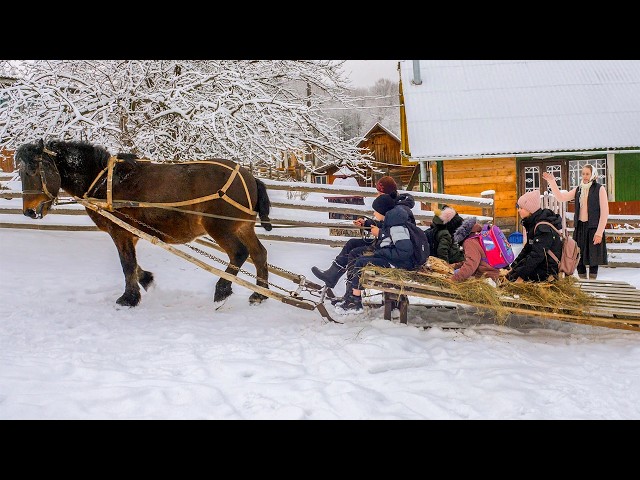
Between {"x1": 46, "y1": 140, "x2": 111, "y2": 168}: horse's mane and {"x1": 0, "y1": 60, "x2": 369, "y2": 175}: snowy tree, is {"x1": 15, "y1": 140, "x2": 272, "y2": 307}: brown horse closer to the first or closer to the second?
{"x1": 46, "y1": 140, "x2": 111, "y2": 168}: horse's mane

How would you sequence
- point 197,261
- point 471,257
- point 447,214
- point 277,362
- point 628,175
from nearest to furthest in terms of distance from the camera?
point 277,362, point 471,257, point 447,214, point 197,261, point 628,175

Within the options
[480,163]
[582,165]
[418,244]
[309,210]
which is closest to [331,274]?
[418,244]

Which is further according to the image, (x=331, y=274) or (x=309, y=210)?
(x=309, y=210)

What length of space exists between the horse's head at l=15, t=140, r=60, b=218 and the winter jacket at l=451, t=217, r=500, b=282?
427cm

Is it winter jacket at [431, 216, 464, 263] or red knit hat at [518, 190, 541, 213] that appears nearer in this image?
red knit hat at [518, 190, 541, 213]

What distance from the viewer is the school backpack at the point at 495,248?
4.66m

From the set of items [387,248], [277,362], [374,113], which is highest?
[374,113]

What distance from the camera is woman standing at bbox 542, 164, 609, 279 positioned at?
20.4 feet

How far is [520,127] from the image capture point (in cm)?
1373

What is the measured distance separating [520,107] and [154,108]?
10.6m

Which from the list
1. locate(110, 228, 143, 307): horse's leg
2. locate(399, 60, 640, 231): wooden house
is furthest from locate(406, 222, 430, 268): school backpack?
locate(399, 60, 640, 231): wooden house

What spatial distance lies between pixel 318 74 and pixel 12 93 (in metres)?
5.65

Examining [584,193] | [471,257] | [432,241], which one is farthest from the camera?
[584,193]

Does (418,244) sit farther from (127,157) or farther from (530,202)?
(127,157)
